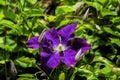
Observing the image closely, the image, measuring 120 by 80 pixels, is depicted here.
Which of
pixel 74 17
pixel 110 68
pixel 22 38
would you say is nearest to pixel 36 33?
pixel 22 38

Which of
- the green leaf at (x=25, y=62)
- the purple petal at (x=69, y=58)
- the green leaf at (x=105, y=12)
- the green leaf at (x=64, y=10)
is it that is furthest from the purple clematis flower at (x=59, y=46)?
the green leaf at (x=105, y=12)

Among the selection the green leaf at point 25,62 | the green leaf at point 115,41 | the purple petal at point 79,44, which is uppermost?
the purple petal at point 79,44

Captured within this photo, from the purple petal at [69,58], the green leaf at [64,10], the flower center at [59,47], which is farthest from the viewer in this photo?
the green leaf at [64,10]

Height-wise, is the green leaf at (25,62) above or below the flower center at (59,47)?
below

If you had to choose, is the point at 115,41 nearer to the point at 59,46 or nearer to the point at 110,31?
the point at 110,31

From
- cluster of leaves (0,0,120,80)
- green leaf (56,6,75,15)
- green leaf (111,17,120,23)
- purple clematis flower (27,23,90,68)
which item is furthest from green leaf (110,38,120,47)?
purple clematis flower (27,23,90,68)

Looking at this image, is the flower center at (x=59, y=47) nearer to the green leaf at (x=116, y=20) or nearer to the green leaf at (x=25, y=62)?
the green leaf at (x=25, y=62)

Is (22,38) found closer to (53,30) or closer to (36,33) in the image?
(36,33)

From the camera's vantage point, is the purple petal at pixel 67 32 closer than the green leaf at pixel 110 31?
Yes
